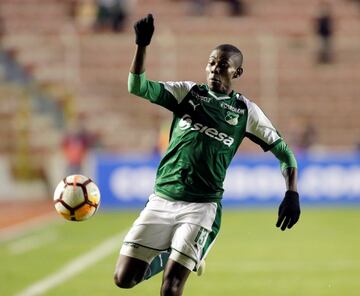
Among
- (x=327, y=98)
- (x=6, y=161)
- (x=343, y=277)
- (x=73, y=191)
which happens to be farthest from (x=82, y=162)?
(x=73, y=191)

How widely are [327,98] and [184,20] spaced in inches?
177

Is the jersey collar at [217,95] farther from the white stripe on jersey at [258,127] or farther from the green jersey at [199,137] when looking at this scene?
the white stripe on jersey at [258,127]

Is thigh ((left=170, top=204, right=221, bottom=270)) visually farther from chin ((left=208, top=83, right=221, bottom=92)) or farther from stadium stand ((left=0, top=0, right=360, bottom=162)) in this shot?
stadium stand ((left=0, top=0, right=360, bottom=162))

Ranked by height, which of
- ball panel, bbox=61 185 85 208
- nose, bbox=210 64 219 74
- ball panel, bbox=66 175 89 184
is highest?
nose, bbox=210 64 219 74

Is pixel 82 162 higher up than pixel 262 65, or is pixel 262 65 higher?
pixel 262 65

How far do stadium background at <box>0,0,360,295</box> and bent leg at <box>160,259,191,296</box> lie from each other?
6006mm

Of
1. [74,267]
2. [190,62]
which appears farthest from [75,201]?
[190,62]

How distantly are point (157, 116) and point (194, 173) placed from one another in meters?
16.5

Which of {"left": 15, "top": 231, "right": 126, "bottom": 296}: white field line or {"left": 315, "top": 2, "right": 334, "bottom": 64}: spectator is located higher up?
{"left": 315, "top": 2, "right": 334, "bottom": 64}: spectator

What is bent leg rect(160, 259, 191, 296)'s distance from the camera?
7074 millimetres

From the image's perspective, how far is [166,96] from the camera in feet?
24.5

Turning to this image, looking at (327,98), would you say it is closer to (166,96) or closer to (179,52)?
(179,52)

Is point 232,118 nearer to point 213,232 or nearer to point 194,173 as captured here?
point 194,173

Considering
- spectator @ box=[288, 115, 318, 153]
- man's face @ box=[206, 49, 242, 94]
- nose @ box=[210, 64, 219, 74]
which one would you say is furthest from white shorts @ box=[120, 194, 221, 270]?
spectator @ box=[288, 115, 318, 153]
